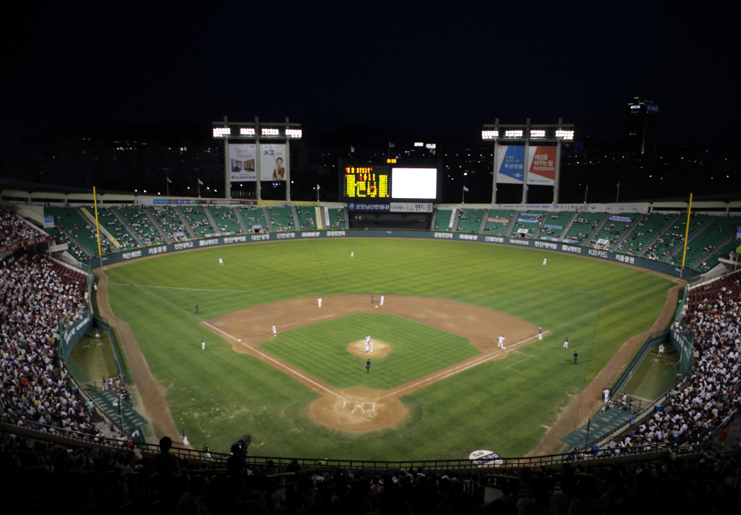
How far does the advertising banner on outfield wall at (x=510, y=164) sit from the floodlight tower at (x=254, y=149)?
115ft

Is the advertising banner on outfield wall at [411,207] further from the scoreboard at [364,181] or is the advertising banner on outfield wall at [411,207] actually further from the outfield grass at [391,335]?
the outfield grass at [391,335]

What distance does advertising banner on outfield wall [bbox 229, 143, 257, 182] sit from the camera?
77.7 m

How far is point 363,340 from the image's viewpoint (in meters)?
31.3

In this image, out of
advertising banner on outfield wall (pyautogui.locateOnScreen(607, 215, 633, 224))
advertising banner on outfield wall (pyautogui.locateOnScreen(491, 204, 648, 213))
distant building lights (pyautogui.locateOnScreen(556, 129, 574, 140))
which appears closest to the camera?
advertising banner on outfield wall (pyautogui.locateOnScreen(607, 215, 633, 224))

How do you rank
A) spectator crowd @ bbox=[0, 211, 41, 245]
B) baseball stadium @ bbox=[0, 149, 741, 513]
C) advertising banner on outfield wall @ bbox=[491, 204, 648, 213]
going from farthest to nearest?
advertising banner on outfield wall @ bbox=[491, 204, 648, 213] → spectator crowd @ bbox=[0, 211, 41, 245] → baseball stadium @ bbox=[0, 149, 741, 513]

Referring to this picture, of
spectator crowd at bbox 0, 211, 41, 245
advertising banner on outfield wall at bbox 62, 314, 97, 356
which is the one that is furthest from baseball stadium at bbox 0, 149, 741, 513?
spectator crowd at bbox 0, 211, 41, 245

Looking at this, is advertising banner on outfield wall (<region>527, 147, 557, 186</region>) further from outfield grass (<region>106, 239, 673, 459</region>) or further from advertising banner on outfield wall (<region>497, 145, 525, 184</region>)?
outfield grass (<region>106, 239, 673, 459</region>)

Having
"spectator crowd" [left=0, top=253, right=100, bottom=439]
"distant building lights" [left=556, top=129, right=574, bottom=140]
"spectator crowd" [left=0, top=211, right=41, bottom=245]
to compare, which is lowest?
"spectator crowd" [left=0, top=253, right=100, bottom=439]

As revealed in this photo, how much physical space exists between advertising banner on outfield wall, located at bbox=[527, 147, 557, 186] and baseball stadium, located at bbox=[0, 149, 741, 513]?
12863 mm

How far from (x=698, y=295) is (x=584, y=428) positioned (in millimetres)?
20746

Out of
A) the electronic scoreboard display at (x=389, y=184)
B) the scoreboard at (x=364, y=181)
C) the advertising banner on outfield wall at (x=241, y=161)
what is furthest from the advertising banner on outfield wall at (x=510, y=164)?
the advertising banner on outfield wall at (x=241, y=161)

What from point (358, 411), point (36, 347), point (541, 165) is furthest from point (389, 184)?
point (36, 347)

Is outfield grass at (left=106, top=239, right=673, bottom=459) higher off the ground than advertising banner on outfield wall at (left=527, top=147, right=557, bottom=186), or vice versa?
advertising banner on outfield wall at (left=527, top=147, right=557, bottom=186)

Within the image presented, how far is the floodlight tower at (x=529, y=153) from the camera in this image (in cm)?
7550
